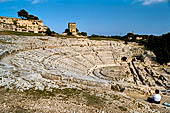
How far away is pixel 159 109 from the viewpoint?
18.4ft

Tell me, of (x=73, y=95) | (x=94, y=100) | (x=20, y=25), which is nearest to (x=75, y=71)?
(x=73, y=95)

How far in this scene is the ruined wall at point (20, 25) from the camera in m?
34.7

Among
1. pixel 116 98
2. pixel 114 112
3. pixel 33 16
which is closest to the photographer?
pixel 114 112

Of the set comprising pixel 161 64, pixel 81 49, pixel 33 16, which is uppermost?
pixel 33 16

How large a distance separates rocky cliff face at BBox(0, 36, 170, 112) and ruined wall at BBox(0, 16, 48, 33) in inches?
655

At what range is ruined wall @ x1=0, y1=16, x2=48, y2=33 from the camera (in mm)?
34684

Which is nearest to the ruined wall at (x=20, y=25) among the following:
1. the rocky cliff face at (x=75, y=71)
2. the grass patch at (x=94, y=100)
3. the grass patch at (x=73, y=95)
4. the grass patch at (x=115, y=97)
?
the rocky cliff face at (x=75, y=71)

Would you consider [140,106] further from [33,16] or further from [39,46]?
[33,16]

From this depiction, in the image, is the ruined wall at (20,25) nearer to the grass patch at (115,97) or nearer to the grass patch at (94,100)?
the grass patch at (94,100)

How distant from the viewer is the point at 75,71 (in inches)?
602

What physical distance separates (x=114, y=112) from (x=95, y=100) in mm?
997

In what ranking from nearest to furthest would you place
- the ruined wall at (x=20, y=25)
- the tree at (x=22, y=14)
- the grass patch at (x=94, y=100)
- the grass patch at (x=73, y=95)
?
the grass patch at (x=94, y=100) < the grass patch at (x=73, y=95) < the ruined wall at (x=20, y=25) < the tree at (x=22, y=14)

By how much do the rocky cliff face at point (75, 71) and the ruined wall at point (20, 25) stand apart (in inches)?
655

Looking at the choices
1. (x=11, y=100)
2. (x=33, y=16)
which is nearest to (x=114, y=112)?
(x=11, y=100)
